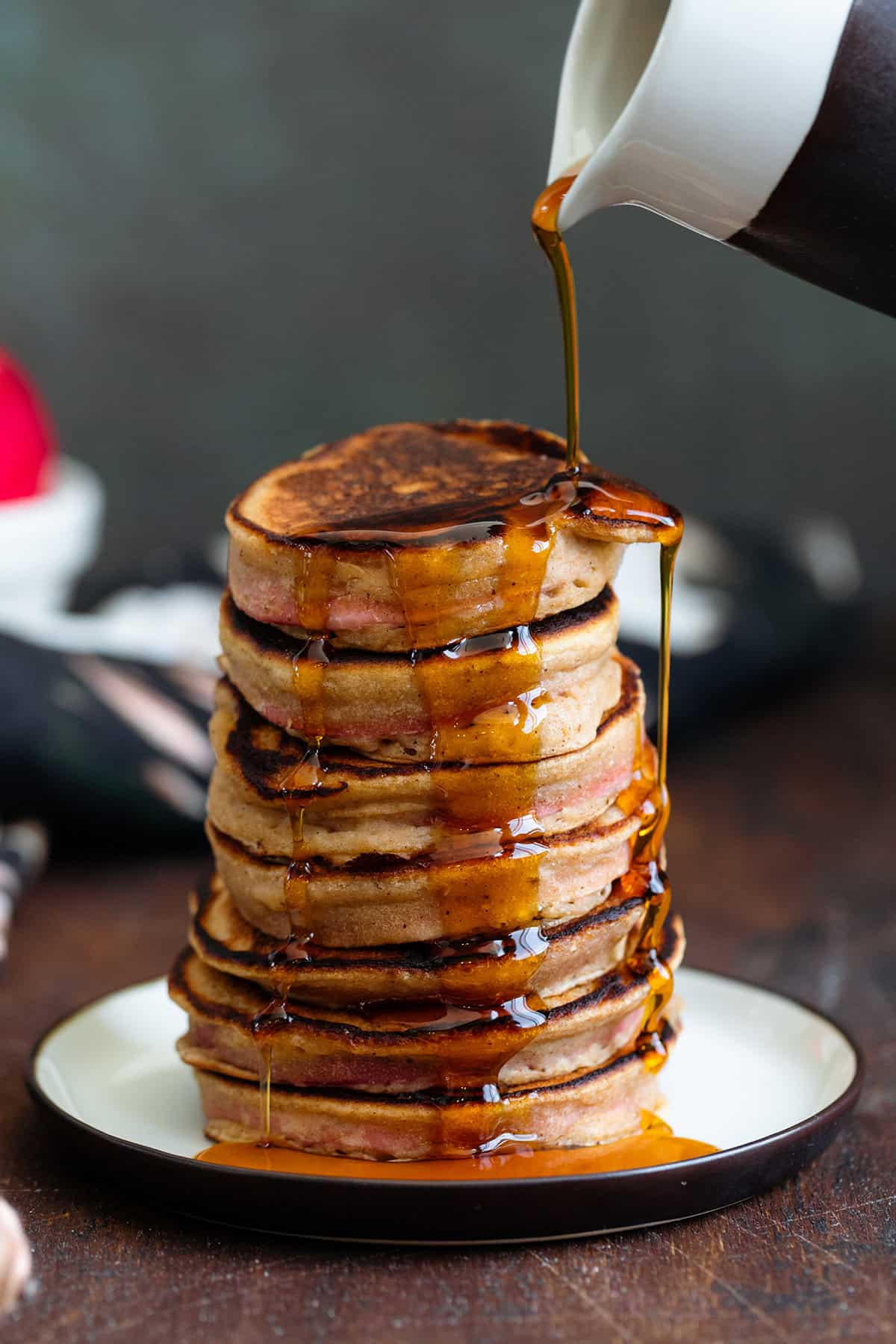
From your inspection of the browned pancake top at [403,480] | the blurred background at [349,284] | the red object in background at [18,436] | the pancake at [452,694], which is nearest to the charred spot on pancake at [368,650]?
the pancake at [452,694]

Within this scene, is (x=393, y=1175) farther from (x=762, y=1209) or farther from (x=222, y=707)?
(x=222, y=707)

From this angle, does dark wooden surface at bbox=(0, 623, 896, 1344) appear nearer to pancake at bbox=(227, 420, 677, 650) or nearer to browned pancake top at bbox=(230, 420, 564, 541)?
pancake at bbox=(227, 420, 677, 650)

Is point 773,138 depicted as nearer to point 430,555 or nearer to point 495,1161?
point 430,555

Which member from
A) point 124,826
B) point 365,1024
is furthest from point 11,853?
point 365,1024

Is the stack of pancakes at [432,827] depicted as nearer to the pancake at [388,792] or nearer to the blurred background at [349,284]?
the pancake at [388,792]

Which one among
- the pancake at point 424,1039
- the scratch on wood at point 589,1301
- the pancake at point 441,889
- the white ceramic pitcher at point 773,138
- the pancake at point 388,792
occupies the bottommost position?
the scratch on wood at point 589,1301

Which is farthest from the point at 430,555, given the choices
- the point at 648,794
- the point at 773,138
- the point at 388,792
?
the point at 773,138

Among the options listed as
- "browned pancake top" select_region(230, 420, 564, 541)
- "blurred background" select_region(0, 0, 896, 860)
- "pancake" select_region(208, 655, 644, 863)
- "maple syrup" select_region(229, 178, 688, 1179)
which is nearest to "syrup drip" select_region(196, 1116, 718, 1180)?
"maple syrup" select_region(229, 178, 688, 1179)
